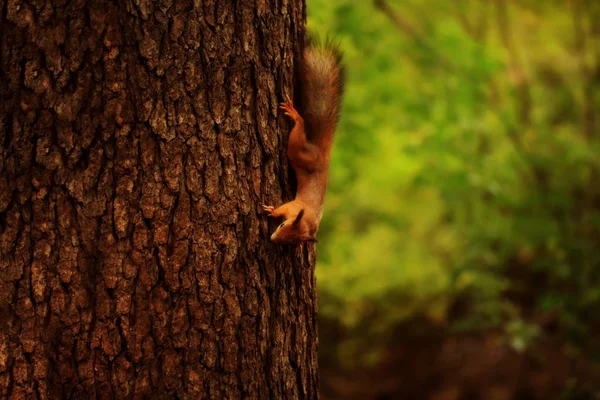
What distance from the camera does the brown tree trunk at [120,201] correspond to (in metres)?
1.82

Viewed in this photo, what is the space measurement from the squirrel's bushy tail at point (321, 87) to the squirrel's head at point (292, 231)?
1.15ft

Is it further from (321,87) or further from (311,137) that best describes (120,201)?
(321,87)

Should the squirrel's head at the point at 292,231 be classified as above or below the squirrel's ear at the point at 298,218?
below

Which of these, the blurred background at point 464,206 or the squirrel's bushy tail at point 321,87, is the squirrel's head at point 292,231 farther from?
the blurred background at point 464,206

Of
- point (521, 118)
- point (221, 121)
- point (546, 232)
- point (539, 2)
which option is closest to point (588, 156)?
point (546, 232)

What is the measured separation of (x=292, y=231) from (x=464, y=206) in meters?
5.32

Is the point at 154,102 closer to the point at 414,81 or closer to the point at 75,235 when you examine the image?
the point at 75,235

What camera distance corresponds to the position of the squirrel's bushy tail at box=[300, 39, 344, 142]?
7.47ft

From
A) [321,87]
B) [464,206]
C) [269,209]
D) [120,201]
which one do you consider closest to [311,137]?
[321,87]

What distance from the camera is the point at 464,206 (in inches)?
280

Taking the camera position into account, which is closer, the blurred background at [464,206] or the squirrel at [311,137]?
the squirrel at [311,137]

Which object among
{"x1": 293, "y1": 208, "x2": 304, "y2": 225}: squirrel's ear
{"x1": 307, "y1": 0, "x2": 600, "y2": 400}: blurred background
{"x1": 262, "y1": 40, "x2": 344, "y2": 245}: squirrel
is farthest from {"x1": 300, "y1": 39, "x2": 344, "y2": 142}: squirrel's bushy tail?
{"x1": 307, "y1": 0, "x2": 600, "y2": 400}: blurred background

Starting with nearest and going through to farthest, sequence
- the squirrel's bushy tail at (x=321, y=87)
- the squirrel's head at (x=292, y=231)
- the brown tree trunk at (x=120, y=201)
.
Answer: the brown tree trunk at (x=120, y=201), the squirrel's head at (x=292, y=231), the squirrel's bushy tail at (x=321, y=87)

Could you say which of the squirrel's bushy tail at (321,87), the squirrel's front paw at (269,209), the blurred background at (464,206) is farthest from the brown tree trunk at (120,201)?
the blurred background at (464,206)
